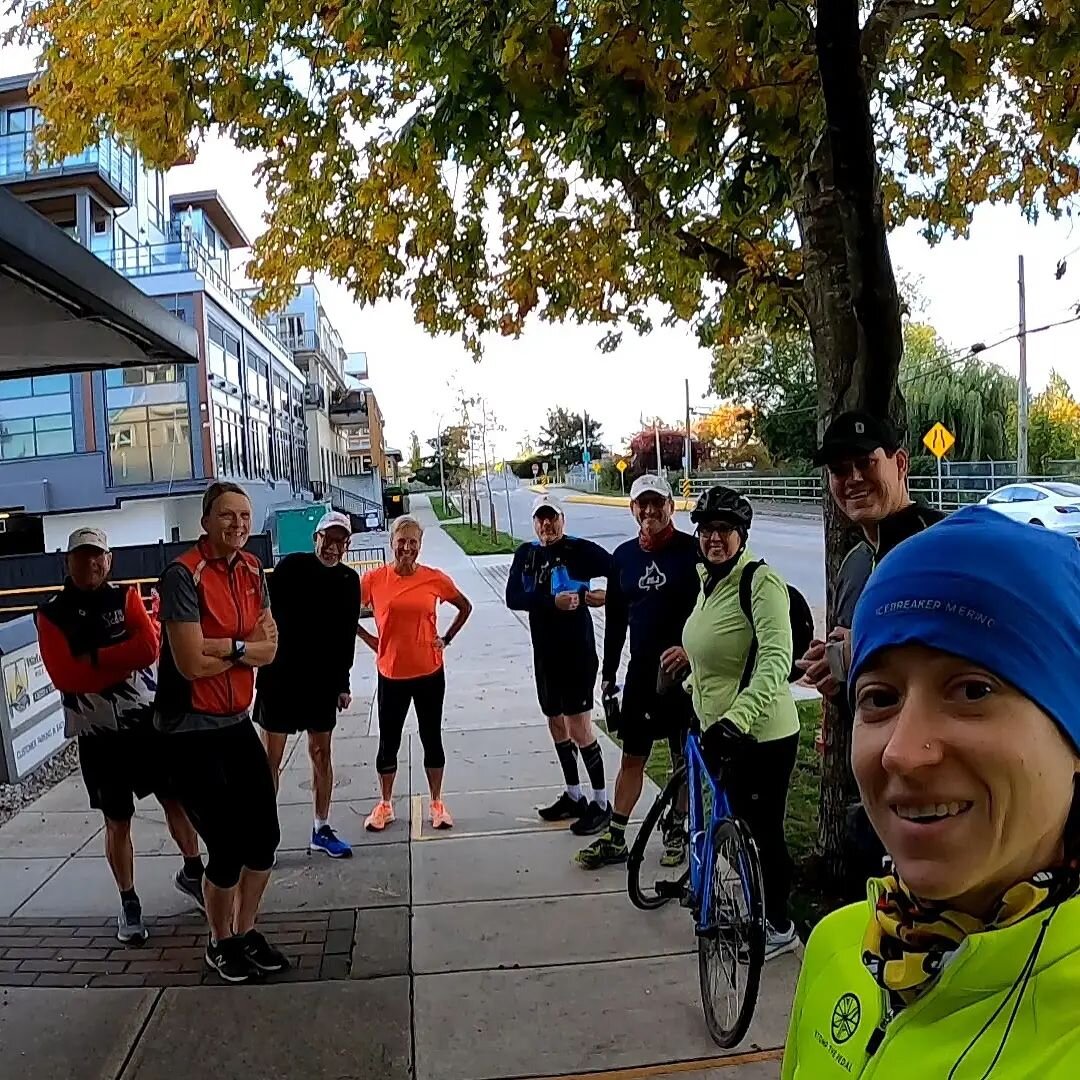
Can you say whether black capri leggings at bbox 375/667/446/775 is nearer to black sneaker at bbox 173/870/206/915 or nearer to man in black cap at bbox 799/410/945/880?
black sneaker at bbox 173/870/206/915

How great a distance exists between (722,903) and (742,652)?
943mm

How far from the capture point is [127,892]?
4504mm

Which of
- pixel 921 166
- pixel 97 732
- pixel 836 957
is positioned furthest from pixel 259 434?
pixel 836 957

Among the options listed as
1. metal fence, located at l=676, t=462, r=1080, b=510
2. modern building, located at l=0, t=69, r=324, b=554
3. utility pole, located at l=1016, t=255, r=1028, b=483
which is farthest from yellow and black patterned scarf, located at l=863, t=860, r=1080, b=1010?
utility pole, located at l=1016, t=255, r=1028, b=483

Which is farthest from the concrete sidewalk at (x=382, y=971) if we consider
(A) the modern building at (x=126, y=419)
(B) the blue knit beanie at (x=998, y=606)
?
(A) the modern building at (x=126, y=419)

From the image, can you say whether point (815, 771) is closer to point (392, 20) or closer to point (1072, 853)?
point (392, 20)

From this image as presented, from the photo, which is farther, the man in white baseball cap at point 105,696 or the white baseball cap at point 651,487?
the white baseball cap at point 651,487

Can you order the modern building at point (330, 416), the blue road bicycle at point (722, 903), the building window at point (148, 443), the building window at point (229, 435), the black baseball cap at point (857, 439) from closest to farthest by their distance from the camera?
the black baseball cap at point (857, 439)
the blue road bicycle at point (722, 903)
the building window at point (148, 443)
the building window at point (229, 435)
the modern building at point (330, 416)

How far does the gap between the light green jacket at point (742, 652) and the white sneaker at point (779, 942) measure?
0.83 meters

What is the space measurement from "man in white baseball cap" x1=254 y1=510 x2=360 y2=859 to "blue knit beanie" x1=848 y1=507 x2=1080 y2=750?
464 cm

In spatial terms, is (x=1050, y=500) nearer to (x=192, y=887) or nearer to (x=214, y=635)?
(x=192, y=887)

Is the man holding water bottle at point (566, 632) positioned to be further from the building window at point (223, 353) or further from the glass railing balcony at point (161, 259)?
the building window at point (223, 353)

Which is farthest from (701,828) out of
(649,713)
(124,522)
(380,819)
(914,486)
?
(914,486)

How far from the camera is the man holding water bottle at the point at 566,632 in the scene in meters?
5.79
